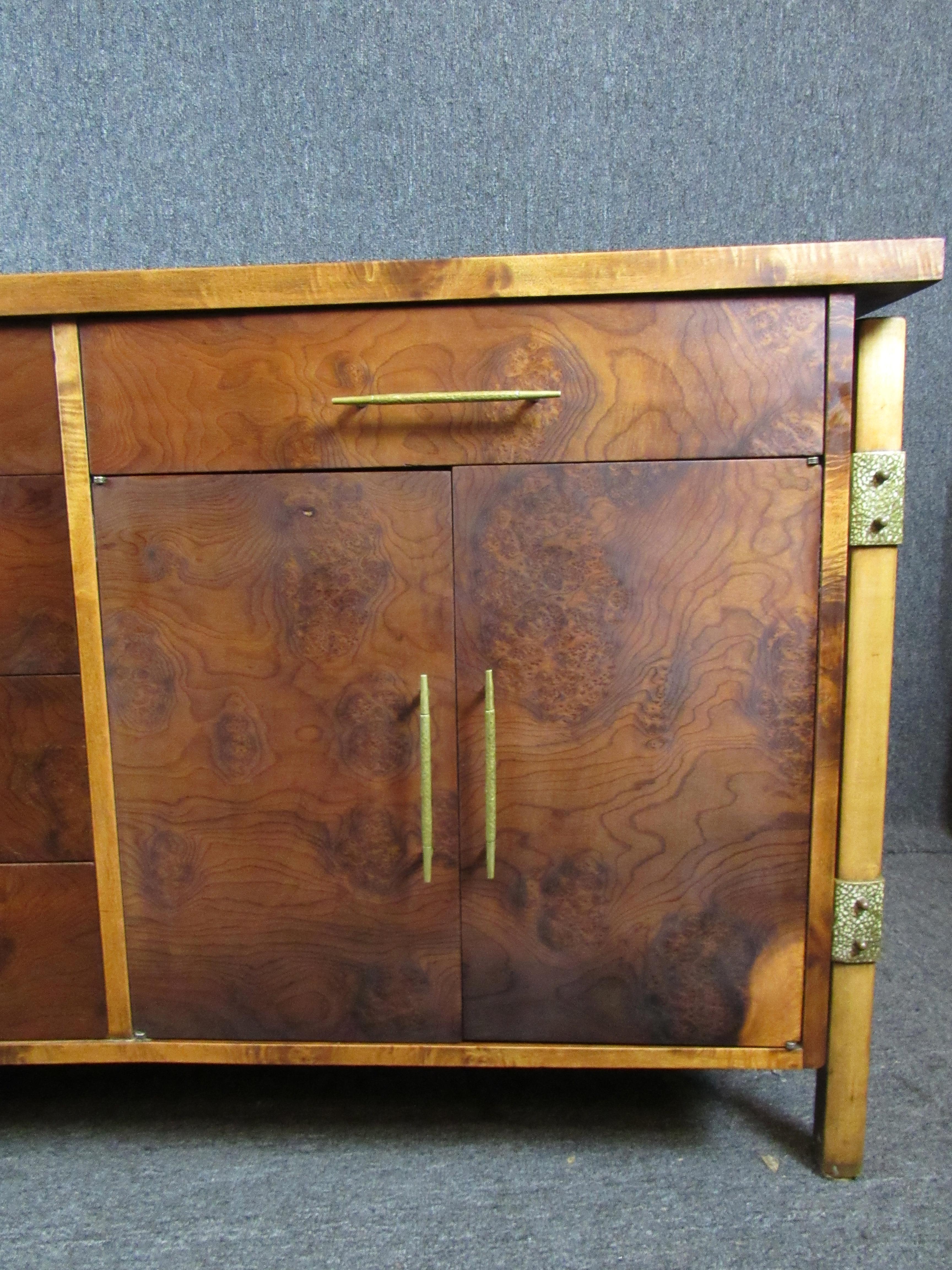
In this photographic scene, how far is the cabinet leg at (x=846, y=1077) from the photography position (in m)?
0.73

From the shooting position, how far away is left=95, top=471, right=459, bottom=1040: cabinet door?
27.9 inches

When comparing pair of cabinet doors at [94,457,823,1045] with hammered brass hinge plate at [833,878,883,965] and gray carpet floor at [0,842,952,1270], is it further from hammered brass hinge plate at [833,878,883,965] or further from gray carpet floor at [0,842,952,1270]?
gray carpet floor at [0,842,952,1270]

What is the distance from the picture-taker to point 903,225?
1225 millimetres

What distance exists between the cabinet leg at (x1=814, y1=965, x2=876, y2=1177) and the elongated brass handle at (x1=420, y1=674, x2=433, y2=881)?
0.39m

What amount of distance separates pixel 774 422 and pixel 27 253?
1162 millimetres

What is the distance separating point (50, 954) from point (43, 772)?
7.1 inches

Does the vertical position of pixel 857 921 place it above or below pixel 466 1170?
above

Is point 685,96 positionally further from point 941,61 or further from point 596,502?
point 596,502

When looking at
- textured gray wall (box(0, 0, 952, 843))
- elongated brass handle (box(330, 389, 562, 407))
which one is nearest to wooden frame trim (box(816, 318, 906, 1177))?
elongated brass handle (box(330, 389, 562, 407))

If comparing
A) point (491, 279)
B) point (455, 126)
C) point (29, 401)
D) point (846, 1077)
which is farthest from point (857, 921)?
point (455, 126)

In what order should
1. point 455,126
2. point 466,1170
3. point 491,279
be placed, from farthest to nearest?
point 455,126
point 466,1170
point 491,279

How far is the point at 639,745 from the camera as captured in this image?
0.71 meters

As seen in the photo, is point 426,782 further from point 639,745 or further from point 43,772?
point 43,772

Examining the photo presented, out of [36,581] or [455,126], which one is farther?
[455,126]
